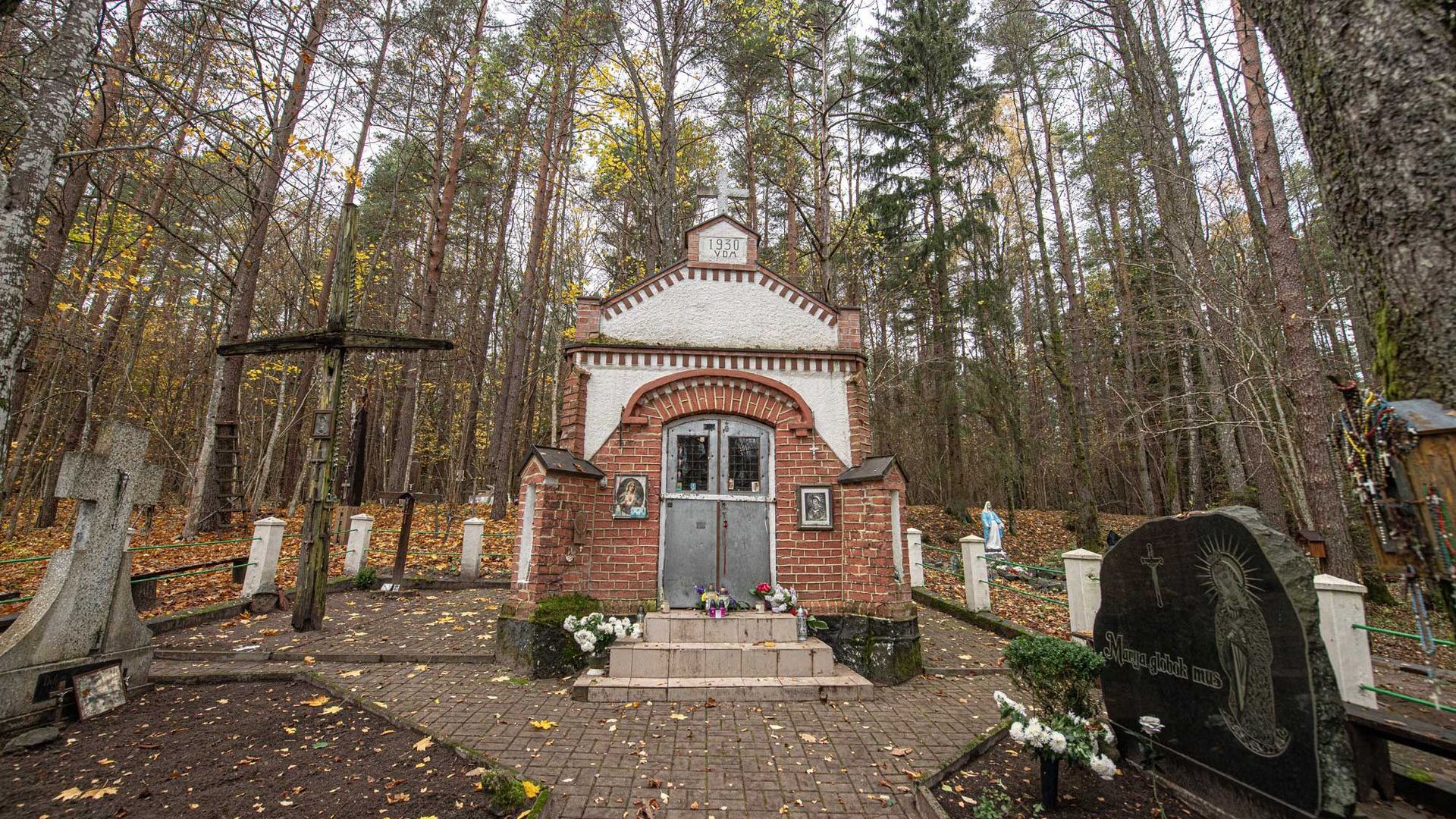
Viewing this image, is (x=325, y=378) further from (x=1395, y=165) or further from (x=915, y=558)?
(x=915, y=558)

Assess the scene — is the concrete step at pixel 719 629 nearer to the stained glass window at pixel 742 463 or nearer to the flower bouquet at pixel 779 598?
the flower bouquet at pixel 779 598

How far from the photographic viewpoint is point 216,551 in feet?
34.1

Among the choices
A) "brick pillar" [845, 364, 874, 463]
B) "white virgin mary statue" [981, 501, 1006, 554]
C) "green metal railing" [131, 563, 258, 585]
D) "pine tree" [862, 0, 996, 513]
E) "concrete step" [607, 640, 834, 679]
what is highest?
"pine tree" [862, 0, 996, 513]

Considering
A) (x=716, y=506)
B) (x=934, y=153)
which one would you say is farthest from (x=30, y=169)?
(x=934, y=153)

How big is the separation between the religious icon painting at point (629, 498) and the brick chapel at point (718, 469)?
18 millimetres

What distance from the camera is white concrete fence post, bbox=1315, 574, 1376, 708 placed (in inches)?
184

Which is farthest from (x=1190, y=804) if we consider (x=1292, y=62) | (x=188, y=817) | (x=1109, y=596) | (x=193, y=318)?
(x=193, y=318)

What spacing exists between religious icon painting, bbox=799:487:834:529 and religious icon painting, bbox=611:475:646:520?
1938mm

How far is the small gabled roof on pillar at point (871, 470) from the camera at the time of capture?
6328mm

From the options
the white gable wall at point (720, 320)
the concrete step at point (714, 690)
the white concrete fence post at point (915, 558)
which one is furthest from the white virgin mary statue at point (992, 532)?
the concrete step at point (714, 690)

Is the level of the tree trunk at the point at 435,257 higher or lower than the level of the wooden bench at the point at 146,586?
higher

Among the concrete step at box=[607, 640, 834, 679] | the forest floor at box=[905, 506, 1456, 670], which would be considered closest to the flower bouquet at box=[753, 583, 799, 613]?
the concrete step at box=[607, 640, 834, 679]

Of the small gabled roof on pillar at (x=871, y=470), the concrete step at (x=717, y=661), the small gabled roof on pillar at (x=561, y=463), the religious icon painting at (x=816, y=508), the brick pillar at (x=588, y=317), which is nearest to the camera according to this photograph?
the concrete step at (x=717, y=661)

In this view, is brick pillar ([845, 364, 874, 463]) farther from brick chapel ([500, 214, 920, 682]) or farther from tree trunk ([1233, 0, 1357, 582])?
tree trunk ([1233, 0, 1357, 582])
